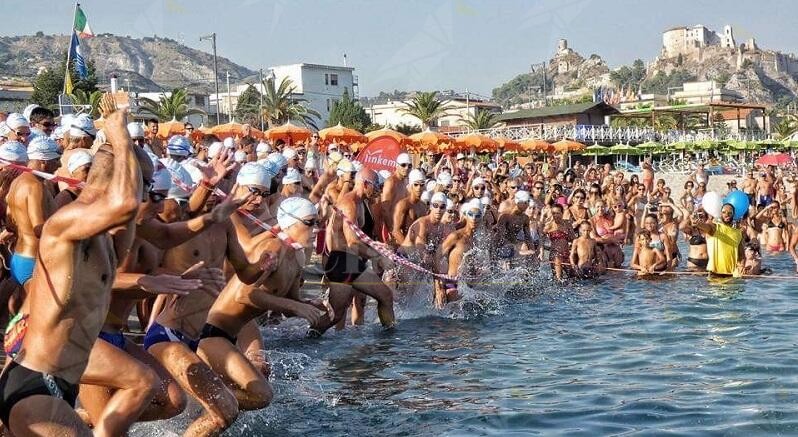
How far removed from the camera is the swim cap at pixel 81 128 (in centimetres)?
777

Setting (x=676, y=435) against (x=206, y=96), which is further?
(x=206, y=96)

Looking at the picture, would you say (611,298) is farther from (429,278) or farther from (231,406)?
(231,406)

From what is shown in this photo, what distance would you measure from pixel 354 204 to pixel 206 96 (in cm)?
6669

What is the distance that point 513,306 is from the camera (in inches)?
492

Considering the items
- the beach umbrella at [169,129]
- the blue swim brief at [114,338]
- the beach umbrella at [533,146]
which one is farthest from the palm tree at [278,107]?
the blue swim brief at [114,338]

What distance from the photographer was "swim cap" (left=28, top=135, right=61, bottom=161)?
6.61 metres

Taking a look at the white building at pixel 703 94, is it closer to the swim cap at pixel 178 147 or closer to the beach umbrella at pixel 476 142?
the beach umbrella at pixel 476 142

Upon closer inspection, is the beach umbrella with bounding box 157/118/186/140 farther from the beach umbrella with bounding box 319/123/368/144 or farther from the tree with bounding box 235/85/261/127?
the tree with bounding box 235/85/261/127

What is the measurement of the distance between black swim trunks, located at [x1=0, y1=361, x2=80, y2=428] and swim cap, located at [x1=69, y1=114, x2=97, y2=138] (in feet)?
13.7

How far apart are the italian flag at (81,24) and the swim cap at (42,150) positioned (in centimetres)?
1296

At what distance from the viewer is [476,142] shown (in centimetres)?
3092

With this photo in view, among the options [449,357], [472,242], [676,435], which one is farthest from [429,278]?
[676,435]

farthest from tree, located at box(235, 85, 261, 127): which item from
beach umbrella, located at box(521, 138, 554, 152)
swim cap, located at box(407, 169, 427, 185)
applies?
swim cap, located at box(407, 169, 427, 185)

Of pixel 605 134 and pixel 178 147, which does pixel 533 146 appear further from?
pixel 178 147
